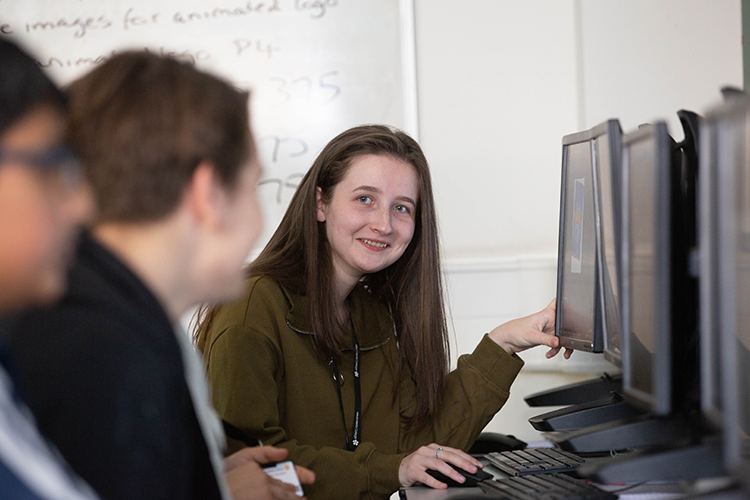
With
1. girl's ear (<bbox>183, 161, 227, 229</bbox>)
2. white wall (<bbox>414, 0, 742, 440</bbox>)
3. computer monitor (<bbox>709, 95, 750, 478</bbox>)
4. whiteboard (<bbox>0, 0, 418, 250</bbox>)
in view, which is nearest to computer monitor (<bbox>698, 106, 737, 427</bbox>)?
computer monitor (<bbox>709, 95, 750, 478</bbox>)

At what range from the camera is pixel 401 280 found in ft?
5.39

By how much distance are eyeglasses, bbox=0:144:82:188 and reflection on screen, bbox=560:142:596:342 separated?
796 millimetres

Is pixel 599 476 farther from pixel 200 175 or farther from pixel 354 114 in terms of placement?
pixel 354 114

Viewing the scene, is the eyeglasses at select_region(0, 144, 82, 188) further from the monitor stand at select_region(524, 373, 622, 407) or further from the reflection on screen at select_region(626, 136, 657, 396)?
the monitor stand at select_region(524, 373, 622, 407)

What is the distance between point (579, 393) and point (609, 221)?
494mm

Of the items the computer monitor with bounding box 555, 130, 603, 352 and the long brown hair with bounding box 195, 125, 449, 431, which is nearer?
the computer monitor with bounding box 555, 130, 603, 352

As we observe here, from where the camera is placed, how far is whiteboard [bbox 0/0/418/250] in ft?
6.55

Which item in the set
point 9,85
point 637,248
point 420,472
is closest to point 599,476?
point 637,248

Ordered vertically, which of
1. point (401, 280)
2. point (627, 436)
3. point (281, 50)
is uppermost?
point (281, 50)

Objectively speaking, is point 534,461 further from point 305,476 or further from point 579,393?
point 305,476

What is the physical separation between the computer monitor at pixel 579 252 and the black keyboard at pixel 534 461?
0.19 metres

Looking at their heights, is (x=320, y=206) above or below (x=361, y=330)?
above

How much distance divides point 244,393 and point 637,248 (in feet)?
2.23

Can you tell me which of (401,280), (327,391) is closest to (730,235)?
(327,391)
